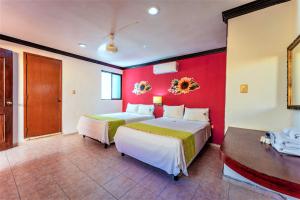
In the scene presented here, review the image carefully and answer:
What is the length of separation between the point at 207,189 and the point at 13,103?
4.25 metres

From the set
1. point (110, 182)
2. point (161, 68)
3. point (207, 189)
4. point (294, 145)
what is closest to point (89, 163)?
point (110, 182)

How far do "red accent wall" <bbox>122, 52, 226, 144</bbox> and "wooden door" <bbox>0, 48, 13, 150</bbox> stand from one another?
355 cm

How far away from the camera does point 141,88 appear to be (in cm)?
507

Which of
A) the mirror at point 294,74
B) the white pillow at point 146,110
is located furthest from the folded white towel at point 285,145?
the white pillow at point 146,110

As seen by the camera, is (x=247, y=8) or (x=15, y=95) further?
(x=15, y=95)

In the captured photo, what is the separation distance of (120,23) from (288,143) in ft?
8.53

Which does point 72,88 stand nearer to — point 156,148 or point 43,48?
point 43,48

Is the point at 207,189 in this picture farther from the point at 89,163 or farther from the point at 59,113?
the point at 59,113

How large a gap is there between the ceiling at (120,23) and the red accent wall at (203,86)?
1.33ft

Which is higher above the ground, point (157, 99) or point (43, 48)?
point (43, 48)

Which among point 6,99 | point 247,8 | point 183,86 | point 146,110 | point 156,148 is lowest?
point 156,148

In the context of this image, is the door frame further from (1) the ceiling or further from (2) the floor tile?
(2) the floor tile

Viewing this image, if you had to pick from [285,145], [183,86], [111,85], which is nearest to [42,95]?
[111,85]

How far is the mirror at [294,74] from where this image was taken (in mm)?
1338
